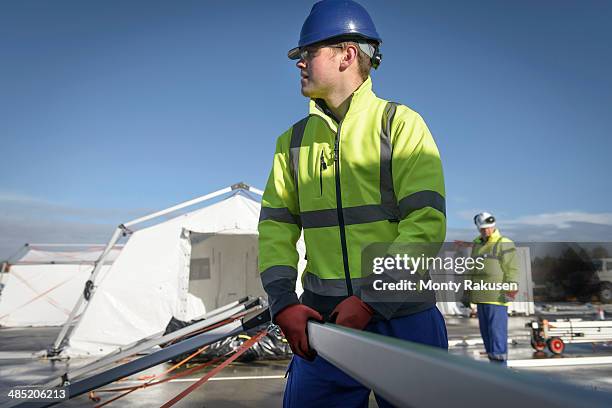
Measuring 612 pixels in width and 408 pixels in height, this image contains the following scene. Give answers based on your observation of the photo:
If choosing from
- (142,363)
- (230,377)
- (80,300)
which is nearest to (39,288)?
(80,300)

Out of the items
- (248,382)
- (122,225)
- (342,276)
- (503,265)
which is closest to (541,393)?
(342,276)

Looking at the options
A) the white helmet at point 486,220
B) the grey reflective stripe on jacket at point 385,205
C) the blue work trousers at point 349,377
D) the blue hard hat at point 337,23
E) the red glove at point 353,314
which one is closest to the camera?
the red glove at point 353,314

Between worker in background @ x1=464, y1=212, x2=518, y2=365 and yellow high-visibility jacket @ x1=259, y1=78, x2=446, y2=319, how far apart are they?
4547mm

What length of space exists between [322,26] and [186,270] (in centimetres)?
751

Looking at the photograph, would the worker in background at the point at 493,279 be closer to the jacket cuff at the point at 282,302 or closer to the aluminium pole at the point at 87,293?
the jacket cuff at the point at 282,302

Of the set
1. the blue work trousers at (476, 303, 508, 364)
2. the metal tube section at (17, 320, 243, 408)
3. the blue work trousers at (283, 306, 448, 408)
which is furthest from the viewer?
the blue work trousers at (476, 303, 508, 364)

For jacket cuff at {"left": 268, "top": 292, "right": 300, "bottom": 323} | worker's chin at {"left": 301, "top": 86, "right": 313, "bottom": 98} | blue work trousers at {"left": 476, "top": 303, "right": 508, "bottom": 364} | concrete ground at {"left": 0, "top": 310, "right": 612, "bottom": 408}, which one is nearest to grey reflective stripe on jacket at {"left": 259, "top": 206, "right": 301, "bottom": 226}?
jacket cuff at {"left": 268, "top": 292, "right": 300, "bottom": 323}

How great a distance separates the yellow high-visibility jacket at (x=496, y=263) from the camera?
5965 millimetres

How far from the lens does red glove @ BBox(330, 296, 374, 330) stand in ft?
4.07

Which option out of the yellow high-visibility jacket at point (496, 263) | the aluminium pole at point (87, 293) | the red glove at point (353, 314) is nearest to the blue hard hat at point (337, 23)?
the red glove at point (353, 314)

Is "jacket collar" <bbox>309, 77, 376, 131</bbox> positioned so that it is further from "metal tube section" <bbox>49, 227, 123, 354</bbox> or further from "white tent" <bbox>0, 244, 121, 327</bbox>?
"white tent" <bbox>0, 244, 121, 327</bbox>

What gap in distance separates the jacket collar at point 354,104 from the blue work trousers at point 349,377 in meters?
0.72

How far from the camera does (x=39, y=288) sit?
14938mm

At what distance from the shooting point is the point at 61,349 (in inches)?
305
